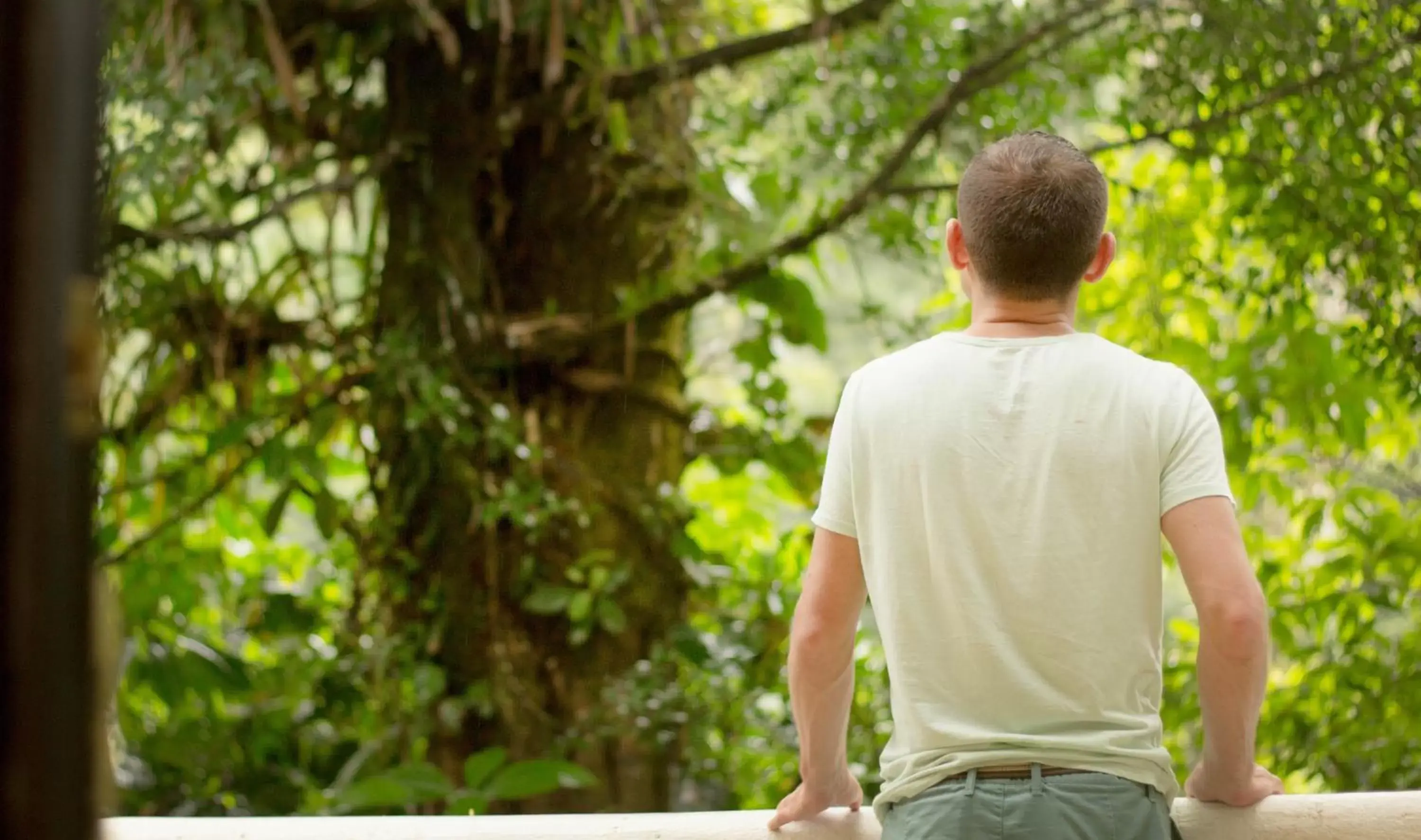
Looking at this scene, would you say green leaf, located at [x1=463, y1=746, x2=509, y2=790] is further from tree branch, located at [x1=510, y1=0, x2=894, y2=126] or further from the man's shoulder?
the man's shoulder

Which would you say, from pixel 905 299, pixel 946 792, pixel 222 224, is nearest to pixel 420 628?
pixel 222 224

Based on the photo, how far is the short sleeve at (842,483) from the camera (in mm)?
1427

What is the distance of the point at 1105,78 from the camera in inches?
148

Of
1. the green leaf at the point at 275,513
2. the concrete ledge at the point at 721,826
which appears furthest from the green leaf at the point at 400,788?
the concrete ledge at the point at 721,826

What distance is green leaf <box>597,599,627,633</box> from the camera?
3098 millimetres

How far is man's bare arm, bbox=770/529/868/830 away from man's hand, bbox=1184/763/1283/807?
0.43 m

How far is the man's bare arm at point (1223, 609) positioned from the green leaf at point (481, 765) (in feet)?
5.66

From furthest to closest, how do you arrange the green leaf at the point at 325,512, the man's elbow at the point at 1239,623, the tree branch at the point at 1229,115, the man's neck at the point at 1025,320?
the green leaf at the point at 325,512 → the tree branch at the point at 1229,115 → the man's neck at the point at 1025,320 → the man's elbow at the point at 1239,623

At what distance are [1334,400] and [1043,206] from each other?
2.33 metres

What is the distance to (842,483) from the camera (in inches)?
56.6

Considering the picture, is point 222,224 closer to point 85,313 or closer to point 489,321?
point 489,321

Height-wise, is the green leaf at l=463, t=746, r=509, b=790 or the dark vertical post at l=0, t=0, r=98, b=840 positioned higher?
the dark vertical post at l=0, t=0, r=98, b=840

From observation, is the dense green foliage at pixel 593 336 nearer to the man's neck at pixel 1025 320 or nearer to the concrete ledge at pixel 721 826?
the concrete ledge at pixel 721 826

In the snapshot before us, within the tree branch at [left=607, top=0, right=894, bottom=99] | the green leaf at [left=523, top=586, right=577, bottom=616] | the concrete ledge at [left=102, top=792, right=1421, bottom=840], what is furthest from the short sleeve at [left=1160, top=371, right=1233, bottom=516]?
the green leaf at [left=523, top=586, right=577, bottom=616]
